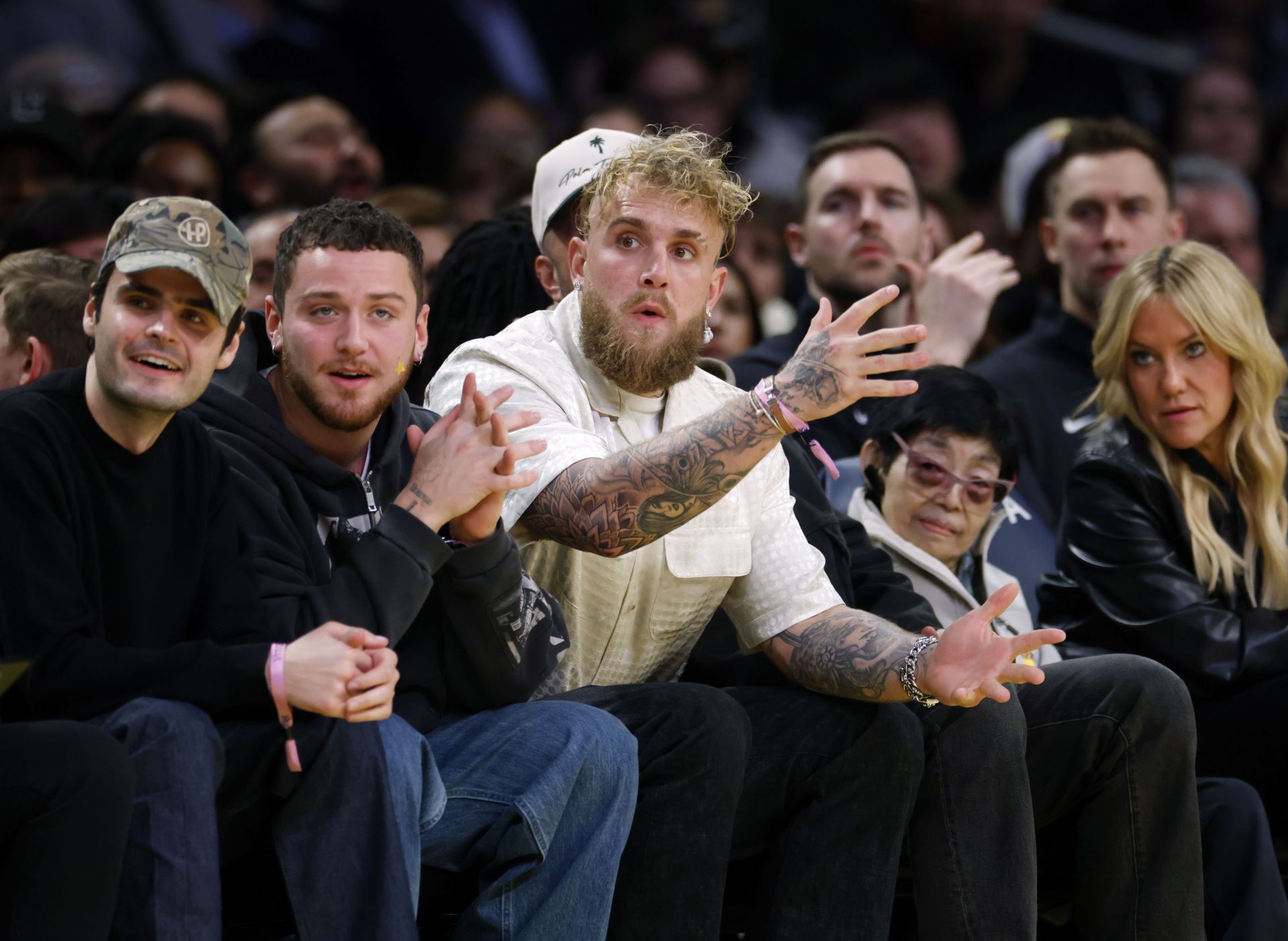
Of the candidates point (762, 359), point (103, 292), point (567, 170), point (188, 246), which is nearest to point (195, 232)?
point (188, 246)

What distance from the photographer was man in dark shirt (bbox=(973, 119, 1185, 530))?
4621mm

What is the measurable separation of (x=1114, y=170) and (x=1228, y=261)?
48.8 inches

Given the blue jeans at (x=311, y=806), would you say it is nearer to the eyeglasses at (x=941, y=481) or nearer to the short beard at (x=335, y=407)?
the short beard at (x=335, y=407)

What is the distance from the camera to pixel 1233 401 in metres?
3.83

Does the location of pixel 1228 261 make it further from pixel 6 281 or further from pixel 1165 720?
pixel 6 281

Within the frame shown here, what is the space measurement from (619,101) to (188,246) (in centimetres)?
368

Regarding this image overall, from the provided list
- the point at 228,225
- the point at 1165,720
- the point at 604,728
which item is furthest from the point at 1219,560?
the point at 228,225

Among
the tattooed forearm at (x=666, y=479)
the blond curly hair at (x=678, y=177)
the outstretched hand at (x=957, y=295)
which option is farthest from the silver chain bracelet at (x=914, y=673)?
the outstretched hand at (x=957, y=295)

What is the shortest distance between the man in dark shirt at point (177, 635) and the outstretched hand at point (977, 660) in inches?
39.6

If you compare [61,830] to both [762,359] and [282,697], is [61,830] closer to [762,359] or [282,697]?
[282,697]

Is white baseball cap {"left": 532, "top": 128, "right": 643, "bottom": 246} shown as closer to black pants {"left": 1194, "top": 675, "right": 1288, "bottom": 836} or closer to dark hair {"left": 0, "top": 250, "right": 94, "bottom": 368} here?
dark hair {"left": 0, "top": 250, "right": 94, "bottom": 368}

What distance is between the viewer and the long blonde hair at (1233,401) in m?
3.64

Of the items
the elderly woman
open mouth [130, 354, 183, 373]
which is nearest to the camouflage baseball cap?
open mouth [130, 354, 183, 373]

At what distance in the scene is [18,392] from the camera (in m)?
2.51
